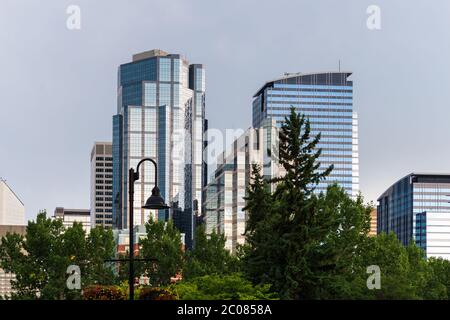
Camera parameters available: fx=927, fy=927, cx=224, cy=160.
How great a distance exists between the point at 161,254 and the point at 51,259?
13427mm

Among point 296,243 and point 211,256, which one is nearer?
point 296,243

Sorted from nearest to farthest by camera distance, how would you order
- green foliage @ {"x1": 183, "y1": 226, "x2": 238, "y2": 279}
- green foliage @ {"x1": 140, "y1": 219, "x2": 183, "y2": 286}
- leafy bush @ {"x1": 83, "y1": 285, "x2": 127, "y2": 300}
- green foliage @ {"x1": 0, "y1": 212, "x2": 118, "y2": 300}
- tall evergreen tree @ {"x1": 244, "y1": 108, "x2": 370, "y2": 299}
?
leafy bush @ {"x1": 83, "y1": 285, "x2": 127, "y2": 300}, tall evergreen tree @ {"x1": 244, "y1": 108, "x2": 370, "y2": 299}, green foliage @ {"x1": 0, "y1": 212, "x2": 118, "y2": 300}, green foliage @ {"x1": 183, "y1": 226, "x2": 238, "y2": 279}, green foliage @ {"x1": 140, "y1": 219, "x2": 183, "y2": 286}

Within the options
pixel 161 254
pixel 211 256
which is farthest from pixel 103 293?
pixel 161 254

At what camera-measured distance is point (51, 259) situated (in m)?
82.8

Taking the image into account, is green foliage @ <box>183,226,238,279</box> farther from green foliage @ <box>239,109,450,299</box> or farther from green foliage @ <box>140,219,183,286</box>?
green foliage @ <box>239,109,450,299</box>

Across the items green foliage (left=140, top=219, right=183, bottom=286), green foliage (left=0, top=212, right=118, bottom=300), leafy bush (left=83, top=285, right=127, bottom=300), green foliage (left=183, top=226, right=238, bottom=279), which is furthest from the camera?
green foliage (left=140, top=219, right=183, bottom=286)

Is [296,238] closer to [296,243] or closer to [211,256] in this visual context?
[296,243]

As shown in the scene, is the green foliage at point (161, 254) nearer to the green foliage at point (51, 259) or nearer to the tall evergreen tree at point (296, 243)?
the green foliage at point (51, 259)

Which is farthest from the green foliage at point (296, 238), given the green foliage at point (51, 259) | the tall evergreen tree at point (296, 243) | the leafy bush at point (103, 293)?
the leafy bush at point (103, 293)

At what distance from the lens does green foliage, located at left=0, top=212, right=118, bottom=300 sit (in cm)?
8250

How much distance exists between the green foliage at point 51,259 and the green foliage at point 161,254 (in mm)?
4837

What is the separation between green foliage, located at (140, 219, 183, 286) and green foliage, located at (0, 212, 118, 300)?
4.84 meters

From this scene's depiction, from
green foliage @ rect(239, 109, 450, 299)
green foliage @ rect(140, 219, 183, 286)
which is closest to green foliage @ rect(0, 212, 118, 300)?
green foliage @ rect(140, 219, 183, 286)
